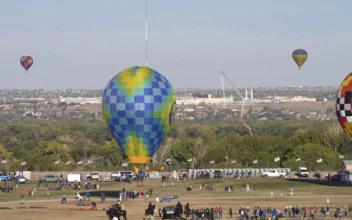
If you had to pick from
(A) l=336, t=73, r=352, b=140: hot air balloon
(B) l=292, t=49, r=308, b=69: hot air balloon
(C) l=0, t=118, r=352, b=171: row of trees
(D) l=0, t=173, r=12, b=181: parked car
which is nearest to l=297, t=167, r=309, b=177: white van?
(C) l=0, t=118, r=352, b=171: row of trees

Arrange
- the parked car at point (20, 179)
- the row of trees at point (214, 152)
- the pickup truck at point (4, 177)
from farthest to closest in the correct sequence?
1. the row of trees at point (214, 152)
2. the pickup truck at point (4, 177)
3. the parked car at point (20, 179)

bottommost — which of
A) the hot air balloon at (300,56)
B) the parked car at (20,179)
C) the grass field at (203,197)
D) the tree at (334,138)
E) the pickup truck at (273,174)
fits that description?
the grass field at (203,197)

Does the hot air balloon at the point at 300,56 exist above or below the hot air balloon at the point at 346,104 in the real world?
above

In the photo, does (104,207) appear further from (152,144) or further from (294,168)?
(294,168)

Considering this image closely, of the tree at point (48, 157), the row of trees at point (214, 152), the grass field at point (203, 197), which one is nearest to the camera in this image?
the grass field at point (203, 197)

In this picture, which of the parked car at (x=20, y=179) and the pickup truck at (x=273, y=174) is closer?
the parked car at (x=20, y=179)

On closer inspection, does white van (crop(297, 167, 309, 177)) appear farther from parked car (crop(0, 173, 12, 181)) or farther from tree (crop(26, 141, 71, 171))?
tree (crop(26, 141, 71, 171))

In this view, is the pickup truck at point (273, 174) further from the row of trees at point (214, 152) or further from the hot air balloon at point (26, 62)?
the hot air balloon at point (26, 62)

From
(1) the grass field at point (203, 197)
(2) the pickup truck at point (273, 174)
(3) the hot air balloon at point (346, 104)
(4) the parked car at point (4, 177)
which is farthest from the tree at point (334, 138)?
(3) the hot air balloon at point (346, 104)
